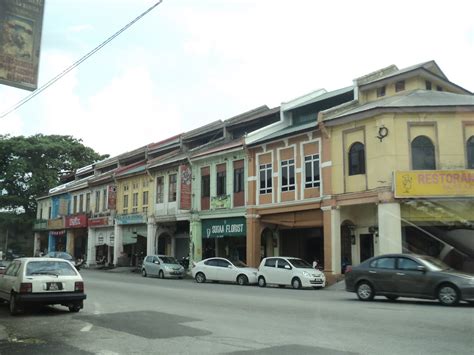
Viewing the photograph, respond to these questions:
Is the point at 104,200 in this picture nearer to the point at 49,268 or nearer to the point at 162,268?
the point at 162,268

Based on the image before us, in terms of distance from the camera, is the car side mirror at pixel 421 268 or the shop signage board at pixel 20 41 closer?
the shop signage board at pixel 20 41

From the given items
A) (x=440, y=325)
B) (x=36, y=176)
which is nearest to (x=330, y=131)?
(x=440, y=325)

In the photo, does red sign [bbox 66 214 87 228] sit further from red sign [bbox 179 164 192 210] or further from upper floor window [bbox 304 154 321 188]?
upper floor window [bbox 304 154 321 188]

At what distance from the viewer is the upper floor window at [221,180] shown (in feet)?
109

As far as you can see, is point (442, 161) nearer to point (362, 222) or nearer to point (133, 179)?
point (362, 222)

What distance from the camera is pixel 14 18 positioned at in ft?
33.0

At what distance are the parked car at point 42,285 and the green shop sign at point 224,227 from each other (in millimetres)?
18191

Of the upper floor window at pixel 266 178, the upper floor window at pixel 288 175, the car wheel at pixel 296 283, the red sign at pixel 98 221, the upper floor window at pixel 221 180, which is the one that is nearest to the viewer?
the car wheel at pixel 296 283

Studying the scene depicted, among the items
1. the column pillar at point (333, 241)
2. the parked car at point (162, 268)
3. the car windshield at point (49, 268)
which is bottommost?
the parked car at point (162, 268)

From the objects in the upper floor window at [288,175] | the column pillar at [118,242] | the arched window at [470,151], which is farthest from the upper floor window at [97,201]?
the arched window at [470,151]

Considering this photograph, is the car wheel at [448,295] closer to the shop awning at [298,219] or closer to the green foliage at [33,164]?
the shop awning at [298,219]

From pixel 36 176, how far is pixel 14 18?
163 ft

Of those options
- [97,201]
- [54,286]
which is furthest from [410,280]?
[97,201]

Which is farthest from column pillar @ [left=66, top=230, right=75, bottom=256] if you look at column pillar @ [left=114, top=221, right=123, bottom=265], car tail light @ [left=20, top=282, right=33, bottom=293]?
car tail light @ [left=20, top=282, right=33, bottom=293]
